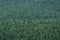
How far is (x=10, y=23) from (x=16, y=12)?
10.4 feet

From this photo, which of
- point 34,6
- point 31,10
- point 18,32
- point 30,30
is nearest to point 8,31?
point 18,32

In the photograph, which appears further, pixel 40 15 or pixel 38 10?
pixel 38 10

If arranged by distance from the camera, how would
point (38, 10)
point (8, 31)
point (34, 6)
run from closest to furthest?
point (8, 31) < point (38, 10) < point (34, 6)

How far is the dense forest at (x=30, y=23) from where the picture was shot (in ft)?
32.4

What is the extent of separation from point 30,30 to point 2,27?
153 cm

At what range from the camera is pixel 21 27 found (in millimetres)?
10805

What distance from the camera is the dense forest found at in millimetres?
9867

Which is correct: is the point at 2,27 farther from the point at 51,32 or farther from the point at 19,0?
the point at 19,0

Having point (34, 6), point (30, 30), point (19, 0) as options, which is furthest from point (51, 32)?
point (19, 0)

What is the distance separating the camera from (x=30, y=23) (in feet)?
38.1

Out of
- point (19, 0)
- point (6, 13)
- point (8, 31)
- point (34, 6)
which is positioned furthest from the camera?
point (19, 0)

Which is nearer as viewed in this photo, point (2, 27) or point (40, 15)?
point (2, 27)

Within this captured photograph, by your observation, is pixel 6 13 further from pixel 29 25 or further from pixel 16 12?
pixel 29 25

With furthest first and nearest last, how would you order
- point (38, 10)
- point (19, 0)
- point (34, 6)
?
point (19, 0) → point (34, 6) → point (38, 10)
